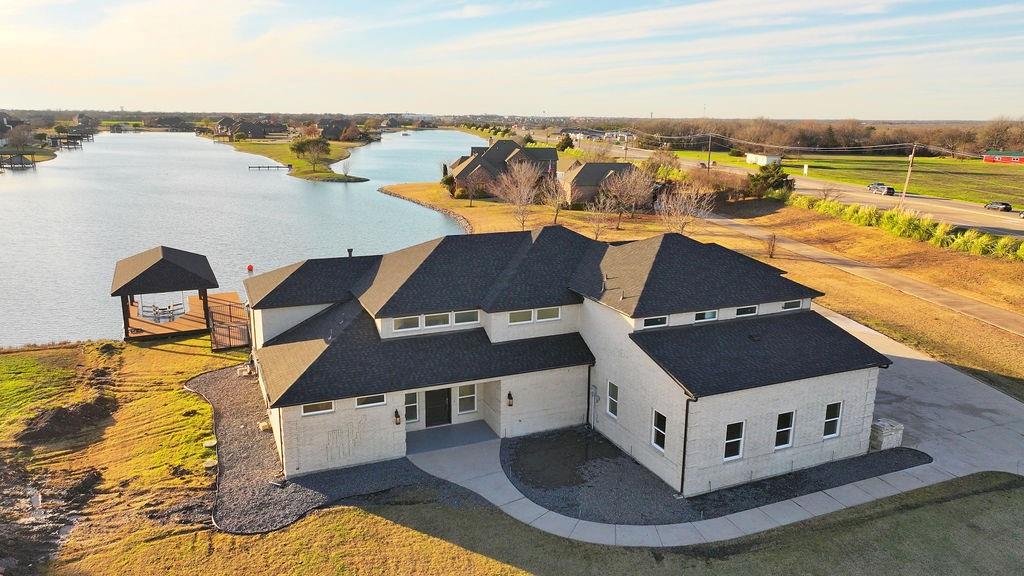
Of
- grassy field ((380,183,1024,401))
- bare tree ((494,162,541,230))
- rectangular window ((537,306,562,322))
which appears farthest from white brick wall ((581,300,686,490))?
bare tree ((494,162,541,230))

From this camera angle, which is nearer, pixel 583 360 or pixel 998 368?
pixel 583 360

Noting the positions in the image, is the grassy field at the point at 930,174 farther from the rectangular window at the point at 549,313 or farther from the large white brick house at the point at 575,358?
the rectangular window at the point at 549,313

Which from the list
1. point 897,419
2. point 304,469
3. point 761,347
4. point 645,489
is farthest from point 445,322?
point 897,419

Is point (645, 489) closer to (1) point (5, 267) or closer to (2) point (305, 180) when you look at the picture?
(1) point (5, 267)

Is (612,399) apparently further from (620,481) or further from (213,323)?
(213,323)

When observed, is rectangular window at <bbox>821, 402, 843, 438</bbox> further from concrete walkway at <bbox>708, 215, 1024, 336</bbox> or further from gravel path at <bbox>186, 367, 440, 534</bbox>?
concrete walkway at <bbox>708, 215, 1024, 336</bbox>

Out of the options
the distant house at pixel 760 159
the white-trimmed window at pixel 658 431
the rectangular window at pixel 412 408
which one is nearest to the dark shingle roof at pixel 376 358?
the rectangular window at pixel 412 408

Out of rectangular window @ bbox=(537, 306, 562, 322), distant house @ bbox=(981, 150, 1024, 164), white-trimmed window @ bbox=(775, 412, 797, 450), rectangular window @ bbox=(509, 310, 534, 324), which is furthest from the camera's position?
distant house @ bbox=(981, 150, 1024, 164)
